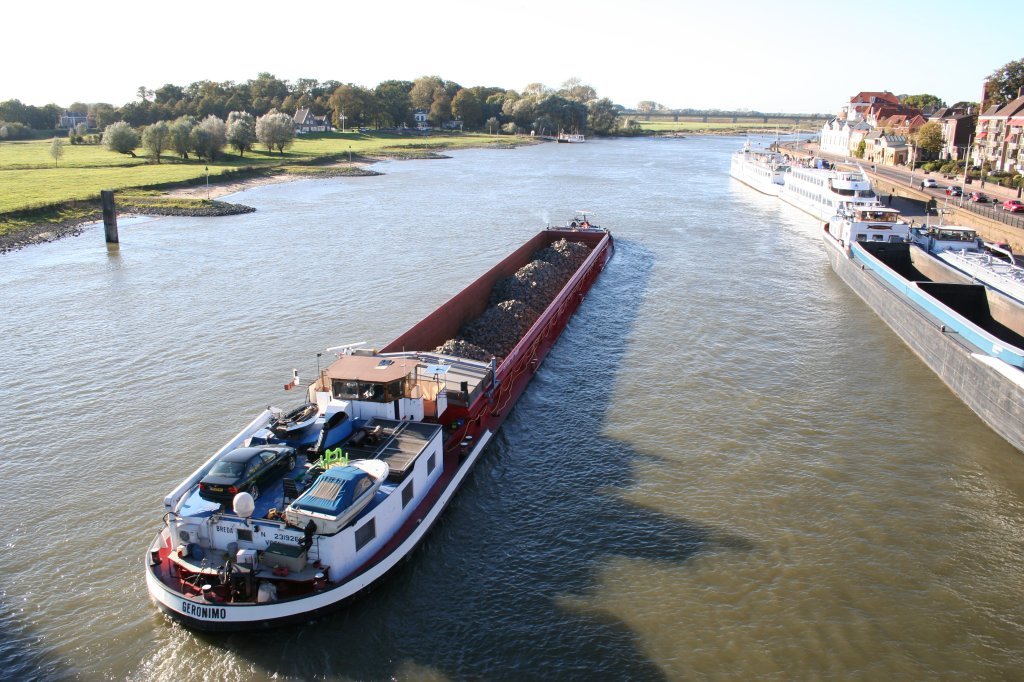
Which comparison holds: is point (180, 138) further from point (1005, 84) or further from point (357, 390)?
point (1005, 84)

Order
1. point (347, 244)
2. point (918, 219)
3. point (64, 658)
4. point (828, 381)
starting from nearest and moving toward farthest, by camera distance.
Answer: point (64, 658)
point (828, 381)
point (347, 244)
point (918, 219)

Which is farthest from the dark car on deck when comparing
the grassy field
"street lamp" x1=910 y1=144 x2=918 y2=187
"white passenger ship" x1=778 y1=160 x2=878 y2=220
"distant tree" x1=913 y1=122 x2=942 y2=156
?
"distant tree" x1=913 y1=122 x2=942 y2=156

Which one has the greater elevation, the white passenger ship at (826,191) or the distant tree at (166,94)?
the distant tree at (166,94)

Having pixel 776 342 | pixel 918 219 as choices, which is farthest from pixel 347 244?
pixel 918 219

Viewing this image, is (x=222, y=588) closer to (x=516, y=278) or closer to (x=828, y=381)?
(x=828, y=381)

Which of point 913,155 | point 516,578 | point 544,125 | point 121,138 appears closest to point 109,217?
point 516,578

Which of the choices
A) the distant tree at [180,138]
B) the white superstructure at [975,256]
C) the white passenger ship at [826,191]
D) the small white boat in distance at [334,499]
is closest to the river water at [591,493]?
the small white boat in distance at [334,499]

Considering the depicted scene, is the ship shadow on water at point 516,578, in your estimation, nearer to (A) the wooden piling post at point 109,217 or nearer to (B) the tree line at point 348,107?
(A) the wooden piling post at point 109,217
